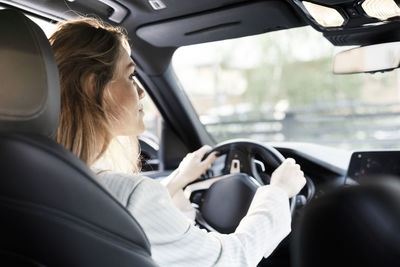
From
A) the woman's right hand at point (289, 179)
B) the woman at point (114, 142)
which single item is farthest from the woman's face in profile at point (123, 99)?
the woman's right hand at point (289, 179)

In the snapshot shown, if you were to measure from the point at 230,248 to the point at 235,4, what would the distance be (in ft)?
5.38

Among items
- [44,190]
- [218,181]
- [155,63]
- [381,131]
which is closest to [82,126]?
[44,190]

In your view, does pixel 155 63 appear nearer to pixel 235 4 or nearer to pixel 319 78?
pixel 235 4

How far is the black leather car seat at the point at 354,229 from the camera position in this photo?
657 mm

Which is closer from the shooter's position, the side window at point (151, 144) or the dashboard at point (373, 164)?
the dashboard at point (373, 164)

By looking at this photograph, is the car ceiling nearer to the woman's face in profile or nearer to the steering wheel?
the steering wheel

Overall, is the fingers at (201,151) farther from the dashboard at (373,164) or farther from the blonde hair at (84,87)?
the blonde hair at (84,87)

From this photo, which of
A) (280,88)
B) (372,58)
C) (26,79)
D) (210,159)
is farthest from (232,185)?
(280,88)

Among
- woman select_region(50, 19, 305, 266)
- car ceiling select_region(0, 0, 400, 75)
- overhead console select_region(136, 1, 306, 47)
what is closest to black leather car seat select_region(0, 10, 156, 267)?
woman select_region(50, 19, 305, 266)

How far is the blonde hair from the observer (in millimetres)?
1392

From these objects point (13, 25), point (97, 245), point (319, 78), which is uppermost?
point (13, 25)

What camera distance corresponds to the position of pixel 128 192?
4.12 feet

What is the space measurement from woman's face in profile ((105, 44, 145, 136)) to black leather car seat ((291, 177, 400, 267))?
0.89 meters

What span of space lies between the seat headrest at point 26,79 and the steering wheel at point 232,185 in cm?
137
